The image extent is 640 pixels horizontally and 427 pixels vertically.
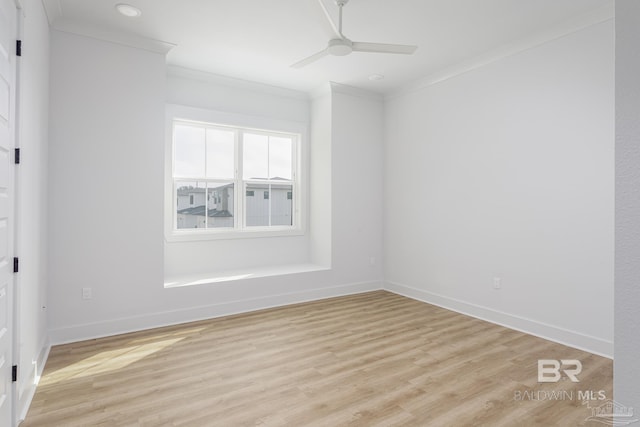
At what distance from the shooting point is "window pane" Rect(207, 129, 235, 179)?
4648mm

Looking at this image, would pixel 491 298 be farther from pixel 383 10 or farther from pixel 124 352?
pixel 124 352

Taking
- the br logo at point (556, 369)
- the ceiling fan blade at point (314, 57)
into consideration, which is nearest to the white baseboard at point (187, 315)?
the br logo at point (556, 369)

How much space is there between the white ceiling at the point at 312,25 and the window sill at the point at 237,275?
8.19 ft

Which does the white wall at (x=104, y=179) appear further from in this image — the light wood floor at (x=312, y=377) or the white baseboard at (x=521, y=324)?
the white baseboard at (x=521, y=324)

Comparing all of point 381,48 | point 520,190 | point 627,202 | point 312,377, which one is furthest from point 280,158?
point 627,202

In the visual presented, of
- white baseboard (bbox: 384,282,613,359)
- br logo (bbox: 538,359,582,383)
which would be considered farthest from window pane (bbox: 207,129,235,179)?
br logo (bbox: 538,359,582,383)

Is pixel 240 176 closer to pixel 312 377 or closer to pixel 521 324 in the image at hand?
pixel 312 377

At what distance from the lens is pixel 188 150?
4.50 meters

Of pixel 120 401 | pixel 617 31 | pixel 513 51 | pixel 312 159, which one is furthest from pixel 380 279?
pixel 617 31

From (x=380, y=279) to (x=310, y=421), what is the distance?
3422 mm

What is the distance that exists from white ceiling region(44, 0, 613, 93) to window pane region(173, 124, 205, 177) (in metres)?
0.77

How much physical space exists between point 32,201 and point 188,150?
219 centimetres

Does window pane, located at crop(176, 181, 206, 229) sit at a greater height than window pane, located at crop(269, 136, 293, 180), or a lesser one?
lesser

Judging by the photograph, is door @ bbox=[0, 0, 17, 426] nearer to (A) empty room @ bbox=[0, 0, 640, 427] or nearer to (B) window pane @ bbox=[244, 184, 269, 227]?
(A) empty room @ bbox=[0, 0, 640, 427]
